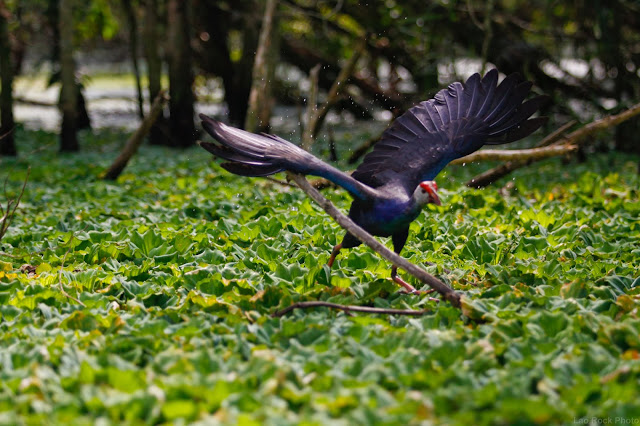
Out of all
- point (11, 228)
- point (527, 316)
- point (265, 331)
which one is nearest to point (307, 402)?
point (265, 331)

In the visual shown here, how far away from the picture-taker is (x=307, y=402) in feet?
8.57

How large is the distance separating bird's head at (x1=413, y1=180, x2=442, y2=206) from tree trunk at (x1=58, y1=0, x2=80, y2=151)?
6.98 m

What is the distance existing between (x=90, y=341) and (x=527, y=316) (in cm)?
189

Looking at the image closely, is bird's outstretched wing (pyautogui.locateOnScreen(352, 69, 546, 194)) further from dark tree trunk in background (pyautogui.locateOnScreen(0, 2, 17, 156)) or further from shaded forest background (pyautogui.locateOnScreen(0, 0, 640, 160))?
dark tree trunk in background (pyautogui.locateOnScreen(0, 2, 17, 156))

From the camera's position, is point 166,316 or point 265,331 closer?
point 265,331

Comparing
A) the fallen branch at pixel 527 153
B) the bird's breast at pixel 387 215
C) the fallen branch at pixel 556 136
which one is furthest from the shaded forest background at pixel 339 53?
the bird's breast at pixel 387 215

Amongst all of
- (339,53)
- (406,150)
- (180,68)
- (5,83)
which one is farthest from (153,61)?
(406,150)

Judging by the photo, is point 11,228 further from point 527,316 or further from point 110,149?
point 110,149

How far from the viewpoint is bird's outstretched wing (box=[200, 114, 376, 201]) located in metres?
3.52

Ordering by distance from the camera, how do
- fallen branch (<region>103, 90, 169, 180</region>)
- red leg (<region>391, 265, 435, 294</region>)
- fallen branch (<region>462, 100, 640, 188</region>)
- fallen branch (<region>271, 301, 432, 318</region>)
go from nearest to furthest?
1. fallen branch (<region>271, 301, 432, 318</region>)
2. red leg (<region>391, 265, 435, 294</region>)
3. fallen branch (<region>462, 100, 640, 188</region>)
4. fallen branch (<region>103, 90, 169, 180</region>)

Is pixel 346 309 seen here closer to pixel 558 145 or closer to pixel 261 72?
pixel 558 145

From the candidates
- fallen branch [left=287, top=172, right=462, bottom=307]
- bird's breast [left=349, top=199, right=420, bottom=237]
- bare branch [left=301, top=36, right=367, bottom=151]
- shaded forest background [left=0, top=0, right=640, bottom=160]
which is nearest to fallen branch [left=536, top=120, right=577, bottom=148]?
shaded forest background [left=0, top=0, right=640, bottom=160]

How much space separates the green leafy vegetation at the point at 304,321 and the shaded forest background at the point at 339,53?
292 cm

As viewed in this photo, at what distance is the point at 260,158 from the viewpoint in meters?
3.54
